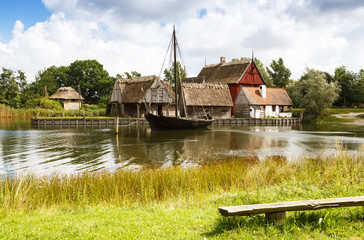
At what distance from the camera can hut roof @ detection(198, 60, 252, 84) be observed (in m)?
56.1

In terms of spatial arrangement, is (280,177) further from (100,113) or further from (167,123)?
(100,113)

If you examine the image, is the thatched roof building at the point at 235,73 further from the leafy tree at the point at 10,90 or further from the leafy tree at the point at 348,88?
the leafy tree at the point at 10,90

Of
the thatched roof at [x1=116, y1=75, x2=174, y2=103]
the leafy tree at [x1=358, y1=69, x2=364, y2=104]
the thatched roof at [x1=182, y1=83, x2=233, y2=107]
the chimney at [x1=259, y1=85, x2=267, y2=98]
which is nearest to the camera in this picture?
the thatched roof at [x1=116, y1=75, x2=174, y2=103]

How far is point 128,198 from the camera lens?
792cm

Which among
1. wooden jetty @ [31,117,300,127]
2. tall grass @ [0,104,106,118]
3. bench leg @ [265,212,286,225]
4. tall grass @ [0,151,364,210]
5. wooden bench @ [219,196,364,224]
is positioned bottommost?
tall grass @ [0,151,364,210]

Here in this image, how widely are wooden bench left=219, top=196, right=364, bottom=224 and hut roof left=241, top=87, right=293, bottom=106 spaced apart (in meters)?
46.7

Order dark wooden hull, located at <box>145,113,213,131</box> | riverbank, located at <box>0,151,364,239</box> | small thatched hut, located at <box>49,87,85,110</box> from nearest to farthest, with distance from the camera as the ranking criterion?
riverbank, located at <box>0,151,364,239</box> → dark wooden hull, located at <box>145,113,213,131</box> → small thatched hut, located at <box>49,87,85,110</box>

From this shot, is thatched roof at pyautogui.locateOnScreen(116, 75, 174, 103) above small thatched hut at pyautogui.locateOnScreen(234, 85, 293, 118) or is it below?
above

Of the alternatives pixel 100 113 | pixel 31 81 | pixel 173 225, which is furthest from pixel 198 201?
pixel 31 81

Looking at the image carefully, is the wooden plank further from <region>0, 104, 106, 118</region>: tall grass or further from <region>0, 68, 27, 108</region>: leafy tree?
<region>0, 68, 27, 108</region>: leafy tree

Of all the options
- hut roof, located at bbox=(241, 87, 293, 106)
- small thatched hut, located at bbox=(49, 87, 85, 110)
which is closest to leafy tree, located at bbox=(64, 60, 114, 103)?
small thatched hut, located at bbox=(49, 87, 85, 110)

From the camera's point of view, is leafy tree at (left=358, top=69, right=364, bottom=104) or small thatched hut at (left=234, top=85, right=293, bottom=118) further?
leafy tree at (left=358, top=69, right=364, bottom=104)

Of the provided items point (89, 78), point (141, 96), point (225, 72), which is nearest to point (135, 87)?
point (141, 96)

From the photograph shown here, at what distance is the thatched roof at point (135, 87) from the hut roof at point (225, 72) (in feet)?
43.1
